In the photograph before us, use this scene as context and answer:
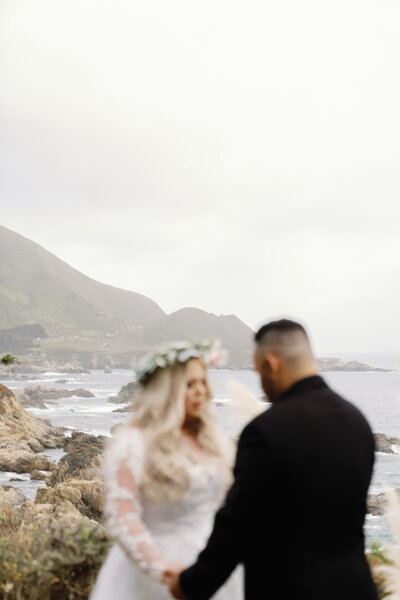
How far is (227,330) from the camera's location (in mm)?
151375

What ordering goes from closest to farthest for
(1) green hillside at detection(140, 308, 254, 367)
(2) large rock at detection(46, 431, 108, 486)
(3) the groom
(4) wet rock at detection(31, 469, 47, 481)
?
(3) the groom
(2) large rock at detection(46, 431, 108, 486)
(4) wet rock at detection(31, 469, 47, 481)
(1) green hillside at detection(140, 308, 254, 367)

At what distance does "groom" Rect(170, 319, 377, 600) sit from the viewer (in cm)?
275

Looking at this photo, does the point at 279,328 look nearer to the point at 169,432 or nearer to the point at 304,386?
the point at 304,386

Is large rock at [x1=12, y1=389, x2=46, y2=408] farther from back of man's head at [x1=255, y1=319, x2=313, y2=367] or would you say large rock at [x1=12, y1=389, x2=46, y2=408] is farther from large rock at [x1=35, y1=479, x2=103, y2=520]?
back of man's head at [x1=255, y1=319, x2=313, y2=367]

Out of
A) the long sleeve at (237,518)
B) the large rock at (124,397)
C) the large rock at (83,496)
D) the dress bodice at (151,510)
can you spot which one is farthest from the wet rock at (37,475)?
the large rock at (124,397)

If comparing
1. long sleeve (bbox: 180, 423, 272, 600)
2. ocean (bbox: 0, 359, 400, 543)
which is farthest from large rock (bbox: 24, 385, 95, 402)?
long sleeve (bbox: 180, 423, 272, 600)

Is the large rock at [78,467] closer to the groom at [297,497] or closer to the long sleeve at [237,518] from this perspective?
the long sleeve at [237,518]

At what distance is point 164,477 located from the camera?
3.34m

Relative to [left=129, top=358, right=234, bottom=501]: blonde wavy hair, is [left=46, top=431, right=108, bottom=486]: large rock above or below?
below

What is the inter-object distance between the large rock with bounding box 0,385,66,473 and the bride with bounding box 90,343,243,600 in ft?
152

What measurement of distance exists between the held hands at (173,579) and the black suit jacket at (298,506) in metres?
0.33

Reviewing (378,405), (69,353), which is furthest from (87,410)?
(69,353)

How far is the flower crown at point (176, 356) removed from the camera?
3.48 meters

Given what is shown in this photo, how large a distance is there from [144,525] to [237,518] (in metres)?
0.70
